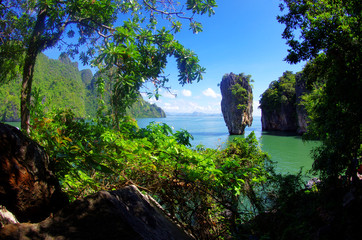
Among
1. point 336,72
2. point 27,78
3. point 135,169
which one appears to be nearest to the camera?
point 135,169

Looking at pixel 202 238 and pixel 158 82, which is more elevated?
pixel 158 82

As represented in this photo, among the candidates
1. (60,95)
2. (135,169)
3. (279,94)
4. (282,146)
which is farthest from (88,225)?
(60,95)

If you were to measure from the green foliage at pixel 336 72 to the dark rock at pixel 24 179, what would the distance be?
148 inches

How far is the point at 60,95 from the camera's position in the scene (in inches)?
2051

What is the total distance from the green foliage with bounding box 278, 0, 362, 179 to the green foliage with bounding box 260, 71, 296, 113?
42653 mm

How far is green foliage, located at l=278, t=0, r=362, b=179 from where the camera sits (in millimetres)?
2756

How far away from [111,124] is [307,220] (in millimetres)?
3944

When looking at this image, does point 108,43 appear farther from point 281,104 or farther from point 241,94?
point 281,104

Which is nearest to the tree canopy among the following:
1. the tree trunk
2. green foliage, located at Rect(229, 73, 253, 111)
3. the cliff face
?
the tree trunk

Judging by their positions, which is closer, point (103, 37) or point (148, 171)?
point (148, 171)

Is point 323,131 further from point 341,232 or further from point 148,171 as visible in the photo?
point 148,171

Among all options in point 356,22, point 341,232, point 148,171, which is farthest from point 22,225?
point 356,22

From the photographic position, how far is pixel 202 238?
2535 millimetres

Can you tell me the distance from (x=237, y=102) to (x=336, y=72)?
4192 cm
